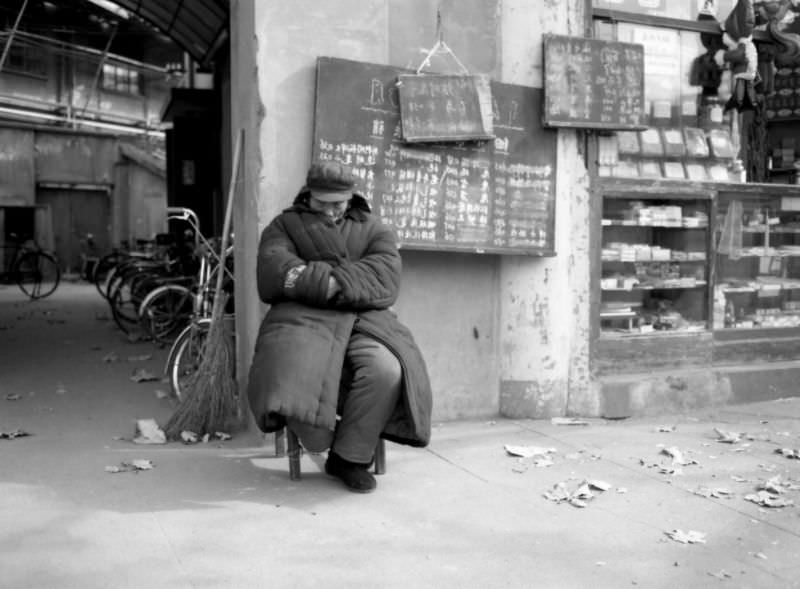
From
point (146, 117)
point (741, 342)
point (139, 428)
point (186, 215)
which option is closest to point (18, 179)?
point (146, 117)

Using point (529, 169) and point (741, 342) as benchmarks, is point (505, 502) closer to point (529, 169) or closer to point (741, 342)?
point (529, 169)

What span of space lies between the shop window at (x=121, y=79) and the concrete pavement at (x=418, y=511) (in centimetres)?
2497

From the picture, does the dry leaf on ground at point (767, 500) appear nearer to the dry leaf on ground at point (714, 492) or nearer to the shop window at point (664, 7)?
the dry leaf on ground at point (714, 492)

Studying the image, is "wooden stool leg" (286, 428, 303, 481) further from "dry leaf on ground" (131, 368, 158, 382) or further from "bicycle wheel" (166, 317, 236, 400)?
"dry leaf on ground" (131, 368, 158, 382)

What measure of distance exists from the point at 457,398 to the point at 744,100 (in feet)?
12.0

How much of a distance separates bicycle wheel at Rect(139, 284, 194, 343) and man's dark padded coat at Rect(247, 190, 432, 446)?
5.45m

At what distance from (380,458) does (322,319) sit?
905 mm

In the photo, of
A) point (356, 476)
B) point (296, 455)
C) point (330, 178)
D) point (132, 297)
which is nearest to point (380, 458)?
point (356, 476)

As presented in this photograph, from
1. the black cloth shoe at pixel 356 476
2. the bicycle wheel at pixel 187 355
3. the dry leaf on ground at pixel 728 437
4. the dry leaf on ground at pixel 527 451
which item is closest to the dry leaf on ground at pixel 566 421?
the dry leaf on ground at pixel 527 451

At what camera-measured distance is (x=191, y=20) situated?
11852 millimetres

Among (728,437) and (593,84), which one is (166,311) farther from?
(728,437)

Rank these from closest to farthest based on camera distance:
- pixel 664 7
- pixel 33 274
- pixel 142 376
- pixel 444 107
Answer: pixel 444 107, pixel 664 7, pixel 142 376, pixel 33 274

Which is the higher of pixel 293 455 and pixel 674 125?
pixel 674 125

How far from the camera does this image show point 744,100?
7.46 metres
